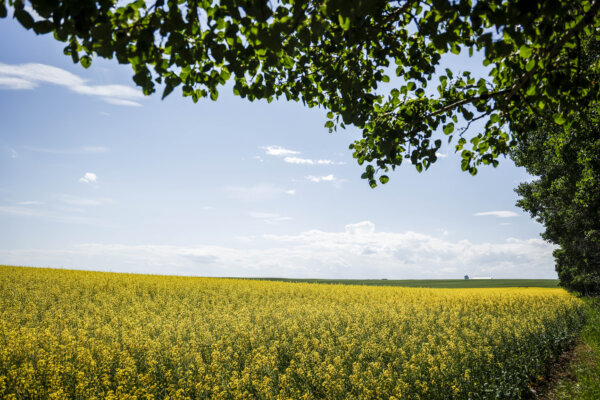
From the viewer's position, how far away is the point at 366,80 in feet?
19.3

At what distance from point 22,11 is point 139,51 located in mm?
855

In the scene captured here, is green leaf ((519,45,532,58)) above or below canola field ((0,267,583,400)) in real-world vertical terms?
above

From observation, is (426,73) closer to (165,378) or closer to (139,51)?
(139,51)

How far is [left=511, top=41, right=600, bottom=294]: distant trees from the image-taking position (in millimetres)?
11852

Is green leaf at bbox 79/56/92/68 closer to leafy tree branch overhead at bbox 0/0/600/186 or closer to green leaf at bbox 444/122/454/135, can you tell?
leafy tree branch overhead at bbox 0/0/600/186

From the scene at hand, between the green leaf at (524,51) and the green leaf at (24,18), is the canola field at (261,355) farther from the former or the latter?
the green leaf at (24,18)

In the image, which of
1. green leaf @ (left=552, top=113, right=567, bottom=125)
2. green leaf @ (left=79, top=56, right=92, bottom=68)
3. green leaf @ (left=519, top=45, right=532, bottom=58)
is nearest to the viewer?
green leaf @ (left=519, top=45, right=532, bottom=58)

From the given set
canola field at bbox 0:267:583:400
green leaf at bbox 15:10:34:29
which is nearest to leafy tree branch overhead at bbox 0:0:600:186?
green leaf at bbox 15:10:34:29

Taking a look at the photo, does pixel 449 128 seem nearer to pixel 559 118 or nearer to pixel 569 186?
pixel 559 118

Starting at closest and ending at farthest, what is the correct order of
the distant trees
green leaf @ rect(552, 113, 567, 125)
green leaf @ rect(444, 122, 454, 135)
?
1. green leaf @ rect(552, 113, 567, 125)
2. green leaf @ rect(444, 122, 454, 135)
3. the distant trees

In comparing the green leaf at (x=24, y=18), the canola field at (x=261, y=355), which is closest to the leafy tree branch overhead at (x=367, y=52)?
the green leaf at (x=24, y=18)

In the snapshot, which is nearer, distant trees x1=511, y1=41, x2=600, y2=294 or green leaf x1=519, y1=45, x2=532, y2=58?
green leaf x1=519, y1=45, x2=532, y2=58

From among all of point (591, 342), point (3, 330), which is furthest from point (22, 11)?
point (591, 342)

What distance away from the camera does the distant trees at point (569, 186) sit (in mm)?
11852
